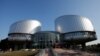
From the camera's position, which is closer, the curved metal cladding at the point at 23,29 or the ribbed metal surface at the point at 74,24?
the ribbed metal surface at the point at 74,24

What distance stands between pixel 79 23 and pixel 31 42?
1107 inches

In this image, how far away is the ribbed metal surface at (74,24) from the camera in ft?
288

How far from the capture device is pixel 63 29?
9250 cm

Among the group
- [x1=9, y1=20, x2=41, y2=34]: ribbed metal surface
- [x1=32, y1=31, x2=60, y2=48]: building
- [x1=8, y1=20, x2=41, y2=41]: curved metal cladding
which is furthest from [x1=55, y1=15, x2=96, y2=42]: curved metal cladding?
[x1=8, y1=20, x2=41, y2=41]: curved metal cladding

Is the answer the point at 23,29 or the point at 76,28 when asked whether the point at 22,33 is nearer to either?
the point at 23,29

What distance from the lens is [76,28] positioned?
87.9 m

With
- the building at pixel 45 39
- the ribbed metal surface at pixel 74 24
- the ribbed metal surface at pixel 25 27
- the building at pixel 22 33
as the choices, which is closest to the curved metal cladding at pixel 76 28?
the ribbed metal surface at pixel 74 24

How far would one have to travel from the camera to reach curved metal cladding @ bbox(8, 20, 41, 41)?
299ft

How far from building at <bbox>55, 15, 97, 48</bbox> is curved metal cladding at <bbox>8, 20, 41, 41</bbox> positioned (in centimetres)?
1530

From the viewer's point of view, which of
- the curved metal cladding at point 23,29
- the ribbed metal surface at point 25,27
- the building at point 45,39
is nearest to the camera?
the building at point 45,39

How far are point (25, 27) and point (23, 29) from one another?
1681 mm

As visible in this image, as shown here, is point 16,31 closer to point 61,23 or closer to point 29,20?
point 29,20

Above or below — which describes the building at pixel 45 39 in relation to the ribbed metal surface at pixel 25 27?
below

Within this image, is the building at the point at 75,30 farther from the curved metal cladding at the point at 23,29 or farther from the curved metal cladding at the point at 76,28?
the curved metal cladding at the point at 23,29
